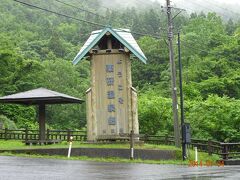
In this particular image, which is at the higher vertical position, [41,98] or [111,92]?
[111,92]

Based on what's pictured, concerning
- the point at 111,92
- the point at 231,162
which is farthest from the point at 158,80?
the point at 231,162

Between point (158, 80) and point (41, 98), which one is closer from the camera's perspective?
point (41, 98)

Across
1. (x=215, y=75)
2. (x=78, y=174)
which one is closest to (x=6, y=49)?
(x=215, y=75)

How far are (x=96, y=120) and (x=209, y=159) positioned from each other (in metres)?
6.88

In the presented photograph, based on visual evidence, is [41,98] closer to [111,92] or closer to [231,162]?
[111,92]

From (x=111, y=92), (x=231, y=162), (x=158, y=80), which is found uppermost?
(x=158, y=80)

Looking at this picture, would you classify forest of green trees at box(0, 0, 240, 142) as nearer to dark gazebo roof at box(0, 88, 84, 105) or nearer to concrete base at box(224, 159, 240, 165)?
concrete base at box(224, 159, 240, 165)

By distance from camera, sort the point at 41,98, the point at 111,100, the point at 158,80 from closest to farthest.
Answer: the point at 41,98
the point at 111,100
the point at 158,80

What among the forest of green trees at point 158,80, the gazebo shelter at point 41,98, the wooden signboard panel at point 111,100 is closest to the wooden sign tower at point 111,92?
the wooden signboard panel at point 111,100

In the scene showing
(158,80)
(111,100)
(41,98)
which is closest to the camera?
(41,98)

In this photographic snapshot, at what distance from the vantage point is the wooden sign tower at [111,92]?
25766 mm

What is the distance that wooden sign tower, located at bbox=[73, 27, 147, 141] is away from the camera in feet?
84.5

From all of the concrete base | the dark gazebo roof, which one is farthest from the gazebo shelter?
the concrete base

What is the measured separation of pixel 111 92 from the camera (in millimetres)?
25875
